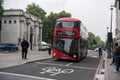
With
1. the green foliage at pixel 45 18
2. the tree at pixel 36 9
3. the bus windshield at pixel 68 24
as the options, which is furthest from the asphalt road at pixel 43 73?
the tree at pixel 36 9

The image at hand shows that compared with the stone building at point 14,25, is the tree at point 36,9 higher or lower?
higher

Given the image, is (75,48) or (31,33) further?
(31,33)

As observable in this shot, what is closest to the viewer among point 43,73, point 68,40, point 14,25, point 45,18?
point 43,73

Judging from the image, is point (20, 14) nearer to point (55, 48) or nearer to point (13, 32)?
point (13, 32)

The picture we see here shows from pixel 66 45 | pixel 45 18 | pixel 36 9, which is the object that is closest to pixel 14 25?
pixel 36 9

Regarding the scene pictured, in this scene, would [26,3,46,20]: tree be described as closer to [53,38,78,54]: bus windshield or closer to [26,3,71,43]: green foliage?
[26,3,71,43]: green foliage

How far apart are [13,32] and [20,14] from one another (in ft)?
14.9

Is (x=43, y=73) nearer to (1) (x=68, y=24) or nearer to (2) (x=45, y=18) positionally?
(1) (x=68, y=24)

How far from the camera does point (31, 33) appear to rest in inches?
3497

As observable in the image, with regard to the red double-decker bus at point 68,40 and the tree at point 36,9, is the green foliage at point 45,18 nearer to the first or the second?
the tree at point 36,9

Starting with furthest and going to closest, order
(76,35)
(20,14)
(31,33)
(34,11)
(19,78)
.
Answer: (34,11) → (31,33) → (20,14) → (76,35) → (19,78)

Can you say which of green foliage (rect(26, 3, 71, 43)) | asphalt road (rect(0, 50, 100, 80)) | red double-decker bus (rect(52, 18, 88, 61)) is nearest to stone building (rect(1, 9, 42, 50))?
green foliage (rect(26, 3, 71, 43))

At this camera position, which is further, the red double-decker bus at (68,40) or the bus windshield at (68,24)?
the bus windshield at (68,24)

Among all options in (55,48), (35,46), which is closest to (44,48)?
(35,46)
